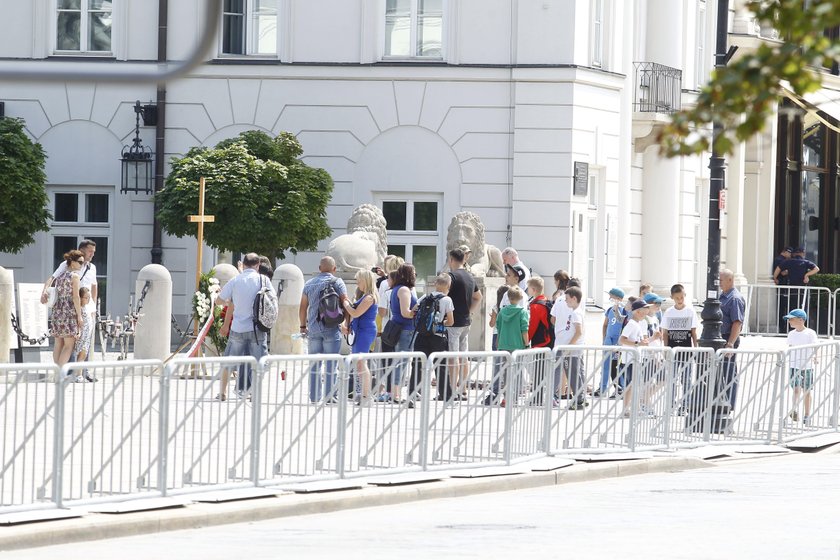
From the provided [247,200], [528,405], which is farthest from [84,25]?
[528,405]

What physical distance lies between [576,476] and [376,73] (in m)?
16.2

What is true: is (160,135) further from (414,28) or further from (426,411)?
(426,411)

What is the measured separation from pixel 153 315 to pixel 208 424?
11.2m

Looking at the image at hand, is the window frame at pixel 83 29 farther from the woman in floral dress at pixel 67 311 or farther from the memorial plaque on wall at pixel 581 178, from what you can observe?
the woman in floral dress at pixel 67 311

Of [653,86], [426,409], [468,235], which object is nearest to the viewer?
[426,409]

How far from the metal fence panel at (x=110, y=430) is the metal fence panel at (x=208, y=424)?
13 cm

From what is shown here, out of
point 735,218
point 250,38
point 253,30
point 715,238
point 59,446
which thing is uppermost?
point 253,30

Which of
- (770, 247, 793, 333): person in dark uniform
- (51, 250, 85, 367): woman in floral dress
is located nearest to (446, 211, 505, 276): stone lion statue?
(51, 250, 85, 367): woman in floral dress

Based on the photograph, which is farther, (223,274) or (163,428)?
(223,274)

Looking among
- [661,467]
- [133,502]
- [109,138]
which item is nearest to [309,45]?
[109,138]

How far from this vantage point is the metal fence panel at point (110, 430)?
444 inches

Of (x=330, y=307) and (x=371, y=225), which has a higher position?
(x=371, y=225)

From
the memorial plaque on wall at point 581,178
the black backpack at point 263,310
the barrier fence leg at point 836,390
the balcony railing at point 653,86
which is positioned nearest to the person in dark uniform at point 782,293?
the balcony railing at point 653,86

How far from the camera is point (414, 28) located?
30500 mm
